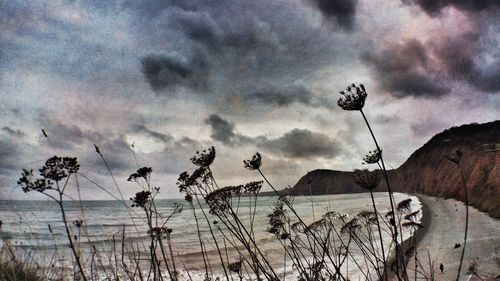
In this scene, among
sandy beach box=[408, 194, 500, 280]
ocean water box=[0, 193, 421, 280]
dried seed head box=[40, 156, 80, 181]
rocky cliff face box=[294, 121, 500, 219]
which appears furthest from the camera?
rocky cliff face box=[294, 121, 500, 219]

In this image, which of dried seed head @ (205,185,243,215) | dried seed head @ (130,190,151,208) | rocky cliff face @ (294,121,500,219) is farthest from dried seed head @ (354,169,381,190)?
dried seed head @ (130,190,151,208)

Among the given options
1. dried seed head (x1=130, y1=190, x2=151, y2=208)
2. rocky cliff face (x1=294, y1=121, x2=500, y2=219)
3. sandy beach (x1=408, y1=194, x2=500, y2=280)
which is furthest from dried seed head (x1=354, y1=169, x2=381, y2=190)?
sandy beach (x1=408, y1=194, x2=500, y2=280)

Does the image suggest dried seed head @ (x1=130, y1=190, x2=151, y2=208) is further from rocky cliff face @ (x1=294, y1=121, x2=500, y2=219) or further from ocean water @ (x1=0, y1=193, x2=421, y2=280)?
rocky cliff face @ (x1=294, y1=121, x2=500, y2=219)

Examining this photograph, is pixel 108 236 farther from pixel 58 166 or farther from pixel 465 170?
pixel 465 170

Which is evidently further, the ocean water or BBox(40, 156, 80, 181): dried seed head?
the ocean water

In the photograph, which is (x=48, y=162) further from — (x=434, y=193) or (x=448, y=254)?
(x=434, y=193)

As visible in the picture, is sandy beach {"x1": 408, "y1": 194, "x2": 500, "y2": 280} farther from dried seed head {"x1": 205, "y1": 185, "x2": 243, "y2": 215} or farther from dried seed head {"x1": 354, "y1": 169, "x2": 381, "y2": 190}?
dried seed head {"x1": 205, "y1": 185, "x2": 243, "y2": 215}

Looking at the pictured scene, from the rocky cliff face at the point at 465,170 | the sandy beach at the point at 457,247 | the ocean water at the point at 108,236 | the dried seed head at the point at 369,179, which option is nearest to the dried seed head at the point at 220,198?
the ocean water at the point at 108,236

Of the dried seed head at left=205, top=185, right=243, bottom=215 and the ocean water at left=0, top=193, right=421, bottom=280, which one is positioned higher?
the dried seed head at left=205, top=185, right=243, bottom=215

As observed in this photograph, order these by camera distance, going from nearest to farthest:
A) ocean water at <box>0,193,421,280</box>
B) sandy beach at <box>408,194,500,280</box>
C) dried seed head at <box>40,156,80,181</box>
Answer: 1. dried seed head at <box>40,156,80,181</box>
2. ocean water at <box>0,193,421,280</box>
3. sandy beach at <box>408,194,500,280</box>

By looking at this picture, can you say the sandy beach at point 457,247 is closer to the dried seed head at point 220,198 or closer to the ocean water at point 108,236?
the ocean water at point 108,236

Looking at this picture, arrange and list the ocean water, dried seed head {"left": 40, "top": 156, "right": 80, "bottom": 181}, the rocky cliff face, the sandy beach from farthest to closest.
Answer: the rocky cliff face < the sandy beach < the ocean water < dried seed head {"left": 40, "top": 156, "right": 80, "bottom": 181}

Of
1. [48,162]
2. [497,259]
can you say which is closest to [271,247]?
[497,259]

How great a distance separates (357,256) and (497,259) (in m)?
7.00
